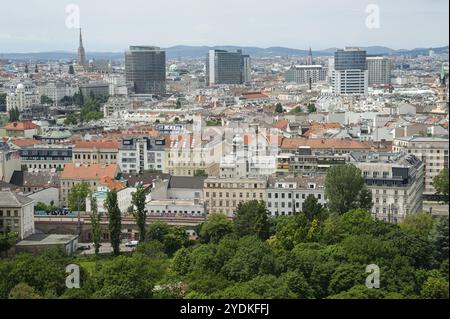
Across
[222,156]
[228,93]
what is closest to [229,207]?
[222,156]

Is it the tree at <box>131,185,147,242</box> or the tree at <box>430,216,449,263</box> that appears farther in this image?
the tree at <box>131,185,147,242</box>

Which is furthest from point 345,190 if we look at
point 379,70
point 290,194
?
point 379,70

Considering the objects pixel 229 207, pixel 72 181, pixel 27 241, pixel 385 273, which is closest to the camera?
pixel 385 273

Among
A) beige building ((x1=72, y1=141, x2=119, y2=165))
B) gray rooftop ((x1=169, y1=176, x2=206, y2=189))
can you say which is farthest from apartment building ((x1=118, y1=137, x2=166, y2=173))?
gray rooftop ((x1=169, y1=176, x2=206, y2=189))

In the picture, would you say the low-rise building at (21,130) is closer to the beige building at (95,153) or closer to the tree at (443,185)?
the beige building at (95,153)

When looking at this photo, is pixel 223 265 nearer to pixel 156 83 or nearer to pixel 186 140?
pixel 186 140

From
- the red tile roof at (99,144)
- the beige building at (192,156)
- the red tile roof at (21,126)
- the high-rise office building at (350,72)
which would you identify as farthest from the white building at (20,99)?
the beige building at (192,156)

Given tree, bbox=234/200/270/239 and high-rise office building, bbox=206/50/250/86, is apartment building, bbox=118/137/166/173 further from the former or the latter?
high-rise office building, bbox=206/50/250/86
